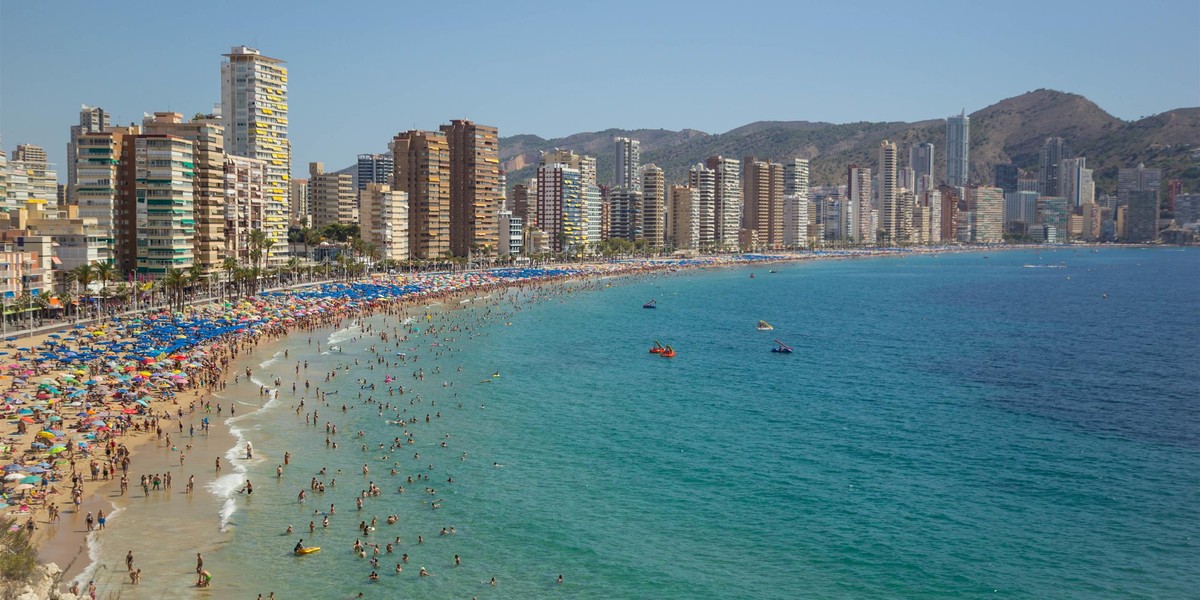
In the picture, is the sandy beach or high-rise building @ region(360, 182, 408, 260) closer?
the sandy beach

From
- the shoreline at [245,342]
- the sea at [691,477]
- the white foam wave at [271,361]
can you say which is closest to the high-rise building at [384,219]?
the shoreline at [245,342]

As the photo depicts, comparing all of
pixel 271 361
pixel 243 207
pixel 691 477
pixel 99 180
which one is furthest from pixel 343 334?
pixel 691 477

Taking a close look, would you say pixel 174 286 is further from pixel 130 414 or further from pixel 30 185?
pixel 30 185

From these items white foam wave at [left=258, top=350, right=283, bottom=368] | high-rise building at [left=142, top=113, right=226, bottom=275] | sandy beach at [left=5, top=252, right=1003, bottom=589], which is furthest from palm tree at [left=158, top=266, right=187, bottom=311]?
white foam wave at [left=258, top=350, right=283, bottom=368]

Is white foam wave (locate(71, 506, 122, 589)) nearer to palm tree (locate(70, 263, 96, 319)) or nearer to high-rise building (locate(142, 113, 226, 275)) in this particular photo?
palm tree (locate(70, 263, 96, 319))

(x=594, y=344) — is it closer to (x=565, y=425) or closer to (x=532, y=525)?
(x=565, y=425)
